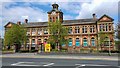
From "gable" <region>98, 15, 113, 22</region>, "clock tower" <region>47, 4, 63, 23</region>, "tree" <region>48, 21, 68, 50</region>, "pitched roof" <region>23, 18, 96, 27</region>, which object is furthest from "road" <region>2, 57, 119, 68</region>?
"clock tower" <region>47, 4, 63, 23</region>

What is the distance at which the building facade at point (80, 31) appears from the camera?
217 ft

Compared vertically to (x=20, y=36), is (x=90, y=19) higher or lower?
higher

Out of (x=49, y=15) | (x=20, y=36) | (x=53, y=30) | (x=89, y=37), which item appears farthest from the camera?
(x=49, y=15)

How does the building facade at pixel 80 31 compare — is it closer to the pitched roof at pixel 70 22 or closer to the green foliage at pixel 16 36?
the pitched roof at pixel 70 22

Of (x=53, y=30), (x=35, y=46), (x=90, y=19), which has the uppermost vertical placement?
(x=90, y=19)

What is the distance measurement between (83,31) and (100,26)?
6403 millimetres

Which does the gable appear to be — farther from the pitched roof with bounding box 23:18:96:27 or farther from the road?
the road

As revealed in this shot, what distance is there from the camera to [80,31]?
70688 mm

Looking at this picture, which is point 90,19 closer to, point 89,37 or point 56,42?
point 89,37

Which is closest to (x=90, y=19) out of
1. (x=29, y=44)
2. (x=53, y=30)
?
(x=53, y=30)

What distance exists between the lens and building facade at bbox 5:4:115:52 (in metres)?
66.2

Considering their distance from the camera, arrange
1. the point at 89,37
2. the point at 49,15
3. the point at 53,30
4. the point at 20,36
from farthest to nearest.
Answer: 1. the point at 49,15
2. the point at 89,37
3. the point at 20,36
4. the point at 53,30

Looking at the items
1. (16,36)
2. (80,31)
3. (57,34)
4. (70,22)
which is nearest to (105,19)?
(80,31)

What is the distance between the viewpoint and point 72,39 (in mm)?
71375
